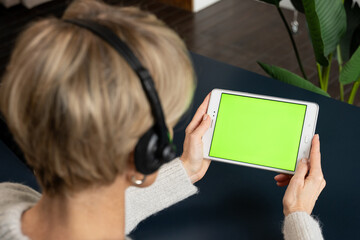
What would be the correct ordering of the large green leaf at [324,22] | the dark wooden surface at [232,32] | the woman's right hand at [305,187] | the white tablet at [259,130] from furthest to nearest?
the dark wooden surface at [232,32] → the large green leaf at [324,22] → the white tablet at [259,130] → the woman's right hand at [305,187]

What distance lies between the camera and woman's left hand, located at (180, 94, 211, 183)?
103 centimetres

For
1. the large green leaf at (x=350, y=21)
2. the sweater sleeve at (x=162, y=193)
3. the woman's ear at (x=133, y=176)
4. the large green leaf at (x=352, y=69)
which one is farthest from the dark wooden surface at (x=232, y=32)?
the woman's ear at (x=133, y=176)

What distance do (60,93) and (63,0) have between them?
3581mm

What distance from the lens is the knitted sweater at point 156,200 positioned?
780 millimetres

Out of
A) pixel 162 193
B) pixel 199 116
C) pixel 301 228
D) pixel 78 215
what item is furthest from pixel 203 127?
pixel 78 215

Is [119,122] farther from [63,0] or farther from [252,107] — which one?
[63,0]

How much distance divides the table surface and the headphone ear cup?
41cm

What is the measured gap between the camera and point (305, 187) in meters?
0.91

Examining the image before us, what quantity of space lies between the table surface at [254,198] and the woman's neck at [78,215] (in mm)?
311

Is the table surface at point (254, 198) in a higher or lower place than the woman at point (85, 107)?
lower

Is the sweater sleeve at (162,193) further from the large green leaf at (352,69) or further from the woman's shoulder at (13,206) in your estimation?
the large green leaf at (352,69)

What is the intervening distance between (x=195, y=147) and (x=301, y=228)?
33 cm

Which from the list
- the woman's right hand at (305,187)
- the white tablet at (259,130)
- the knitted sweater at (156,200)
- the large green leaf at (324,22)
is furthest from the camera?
the large green leaf at (324,22)

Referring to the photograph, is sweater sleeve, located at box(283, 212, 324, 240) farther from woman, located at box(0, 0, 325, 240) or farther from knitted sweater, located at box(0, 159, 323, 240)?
woman, located at box(0, 0, 325, 240)
